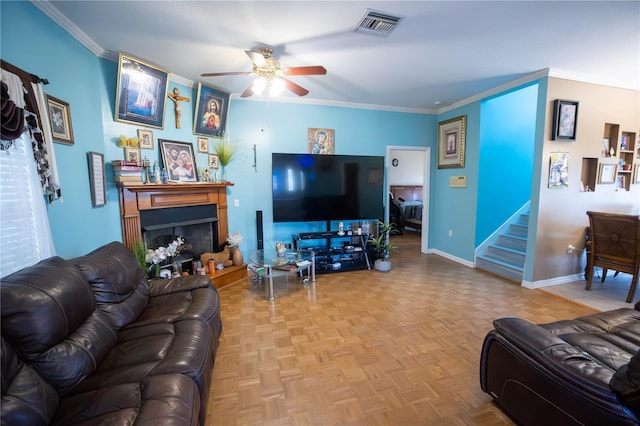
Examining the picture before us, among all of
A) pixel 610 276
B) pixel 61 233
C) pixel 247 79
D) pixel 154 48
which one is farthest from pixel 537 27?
pixel 61 233

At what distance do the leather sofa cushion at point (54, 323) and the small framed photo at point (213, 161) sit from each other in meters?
2.45

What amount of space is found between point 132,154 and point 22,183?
4.45 feet

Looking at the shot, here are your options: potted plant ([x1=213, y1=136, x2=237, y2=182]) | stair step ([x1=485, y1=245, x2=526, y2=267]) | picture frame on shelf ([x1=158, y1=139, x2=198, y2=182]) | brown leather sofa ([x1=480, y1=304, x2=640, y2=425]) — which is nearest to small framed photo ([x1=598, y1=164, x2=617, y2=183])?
stair step ([x1=485, y1=245, x2=526, y2=267])

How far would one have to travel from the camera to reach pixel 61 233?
2068 mm

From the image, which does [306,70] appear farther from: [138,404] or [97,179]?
[138,404]

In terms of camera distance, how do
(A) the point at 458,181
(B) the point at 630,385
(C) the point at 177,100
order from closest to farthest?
(B) the point at 630,385 < (C) the point at 177,100 < (A) the point at 458,181

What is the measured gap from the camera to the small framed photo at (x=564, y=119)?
3.23m

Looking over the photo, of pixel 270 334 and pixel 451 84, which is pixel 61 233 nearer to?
pixel 270 334

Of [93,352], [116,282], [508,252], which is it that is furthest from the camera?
[508,252]

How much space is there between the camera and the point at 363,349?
86.0 inches

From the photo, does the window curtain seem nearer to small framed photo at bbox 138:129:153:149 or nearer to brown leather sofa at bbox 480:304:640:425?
small framed photo at bbox 138:129:153:149

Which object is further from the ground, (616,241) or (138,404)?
(616,241)

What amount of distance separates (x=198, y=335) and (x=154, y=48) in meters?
2.67

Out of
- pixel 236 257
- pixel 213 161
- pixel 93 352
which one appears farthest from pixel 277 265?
pixel 93 352
